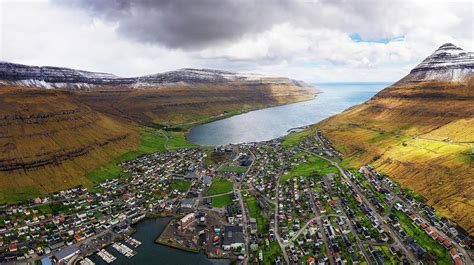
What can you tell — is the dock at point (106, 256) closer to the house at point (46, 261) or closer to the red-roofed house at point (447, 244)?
the house at point (46, 261)

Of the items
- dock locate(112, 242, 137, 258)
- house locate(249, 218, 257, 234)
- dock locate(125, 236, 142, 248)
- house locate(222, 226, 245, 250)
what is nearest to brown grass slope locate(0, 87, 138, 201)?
dock locate(125, 236, 142, 248)

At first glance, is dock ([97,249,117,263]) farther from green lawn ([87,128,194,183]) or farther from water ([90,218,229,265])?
green lawn ([87,128,194,183])

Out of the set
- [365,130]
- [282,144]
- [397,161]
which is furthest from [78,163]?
[365,130]

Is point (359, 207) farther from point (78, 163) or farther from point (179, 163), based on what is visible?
point (78, 163)

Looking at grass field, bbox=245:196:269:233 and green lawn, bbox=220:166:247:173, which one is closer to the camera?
grass field, bbox=245:196:269:233

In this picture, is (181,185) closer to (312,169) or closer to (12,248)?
(12,248)

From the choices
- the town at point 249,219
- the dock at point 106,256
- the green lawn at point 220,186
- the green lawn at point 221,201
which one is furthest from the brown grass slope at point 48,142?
the green lawn at point 221,201

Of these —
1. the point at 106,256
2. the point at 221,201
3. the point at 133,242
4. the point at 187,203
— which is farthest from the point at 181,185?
the point at 106,256
